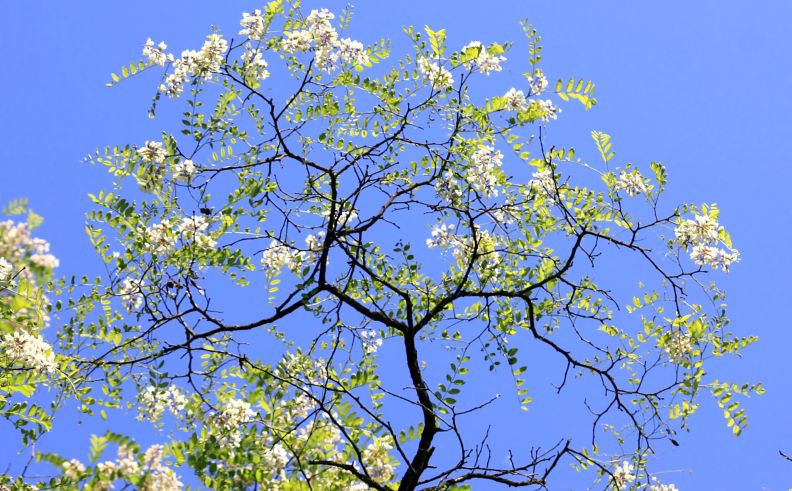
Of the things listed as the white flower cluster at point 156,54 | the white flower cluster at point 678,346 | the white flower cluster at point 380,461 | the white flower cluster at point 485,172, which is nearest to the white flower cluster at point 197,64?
the white flower cluster at point 156,54

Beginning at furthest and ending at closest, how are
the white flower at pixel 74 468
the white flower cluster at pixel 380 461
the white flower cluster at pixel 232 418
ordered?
the white flower cluster at pixel 380 461 < the white flower cluster at pixel 232 418 < the white flower at pixel 74 468

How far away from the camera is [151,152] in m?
4.43

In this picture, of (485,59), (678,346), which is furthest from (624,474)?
(485,59)

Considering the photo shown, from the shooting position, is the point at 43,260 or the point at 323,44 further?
the point at 323,44

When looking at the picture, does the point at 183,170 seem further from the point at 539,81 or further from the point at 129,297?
the point at 539,81

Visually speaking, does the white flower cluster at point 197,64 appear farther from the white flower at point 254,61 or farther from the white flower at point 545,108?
the white flower at point 545,108

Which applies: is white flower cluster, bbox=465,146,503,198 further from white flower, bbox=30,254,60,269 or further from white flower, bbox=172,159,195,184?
white flower, bbox=30,254,60,269

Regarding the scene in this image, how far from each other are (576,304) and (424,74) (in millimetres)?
1595

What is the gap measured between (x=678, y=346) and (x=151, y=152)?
3.02 m

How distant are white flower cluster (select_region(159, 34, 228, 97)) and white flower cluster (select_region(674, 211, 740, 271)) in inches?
107

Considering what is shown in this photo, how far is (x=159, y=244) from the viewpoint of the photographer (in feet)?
14.6

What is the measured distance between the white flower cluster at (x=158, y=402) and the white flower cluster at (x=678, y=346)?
8.67ft

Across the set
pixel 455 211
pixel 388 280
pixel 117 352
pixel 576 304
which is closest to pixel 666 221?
pixel 576 304

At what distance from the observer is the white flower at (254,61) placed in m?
4.79
